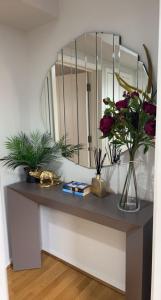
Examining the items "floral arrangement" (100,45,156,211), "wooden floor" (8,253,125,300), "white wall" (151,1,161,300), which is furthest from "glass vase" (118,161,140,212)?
"wooden floor" (8,253,125,300)

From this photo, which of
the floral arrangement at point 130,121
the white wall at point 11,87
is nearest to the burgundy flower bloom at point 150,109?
the floral arrangement at point 130,121

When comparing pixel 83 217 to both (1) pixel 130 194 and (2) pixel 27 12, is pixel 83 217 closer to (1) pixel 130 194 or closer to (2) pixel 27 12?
(1) pixel 130 194

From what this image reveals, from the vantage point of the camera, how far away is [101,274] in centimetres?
192

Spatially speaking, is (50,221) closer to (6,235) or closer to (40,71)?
(6,235)

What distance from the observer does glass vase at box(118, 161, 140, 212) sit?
1.45 metres

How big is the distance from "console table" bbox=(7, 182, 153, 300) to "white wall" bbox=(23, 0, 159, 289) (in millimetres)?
180

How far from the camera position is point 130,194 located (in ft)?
4.89

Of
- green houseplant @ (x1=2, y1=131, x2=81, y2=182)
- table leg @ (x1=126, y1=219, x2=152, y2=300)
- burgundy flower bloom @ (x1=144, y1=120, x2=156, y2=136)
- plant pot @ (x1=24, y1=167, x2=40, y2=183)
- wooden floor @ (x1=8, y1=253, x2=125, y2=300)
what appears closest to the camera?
burgundy flower bloom @ (x1=144, y1=120, x2=156, y2=136)

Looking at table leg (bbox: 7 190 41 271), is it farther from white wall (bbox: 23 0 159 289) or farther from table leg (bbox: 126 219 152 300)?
table leg (bbox: 126 219 152 300)

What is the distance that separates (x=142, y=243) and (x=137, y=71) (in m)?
1.03

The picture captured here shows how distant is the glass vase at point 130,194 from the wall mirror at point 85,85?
0.95ft

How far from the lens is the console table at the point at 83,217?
1.31 meters

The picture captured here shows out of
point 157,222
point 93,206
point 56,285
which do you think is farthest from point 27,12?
point 56,285

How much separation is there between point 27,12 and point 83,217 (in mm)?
1532
